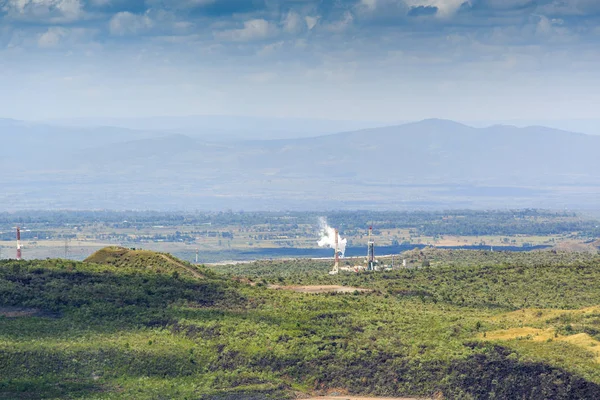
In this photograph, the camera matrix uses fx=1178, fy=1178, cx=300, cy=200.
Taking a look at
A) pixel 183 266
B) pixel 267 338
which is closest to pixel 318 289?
pixel 183 266

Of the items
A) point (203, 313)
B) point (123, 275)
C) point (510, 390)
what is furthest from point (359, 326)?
point (123, 275)

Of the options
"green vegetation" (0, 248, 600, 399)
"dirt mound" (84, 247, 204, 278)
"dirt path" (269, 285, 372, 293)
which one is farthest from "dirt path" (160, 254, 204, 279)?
"dirt path" (269, 285, 372, 293)

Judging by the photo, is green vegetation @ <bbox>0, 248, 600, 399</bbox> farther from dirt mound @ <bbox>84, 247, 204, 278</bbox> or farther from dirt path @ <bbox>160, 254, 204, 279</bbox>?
dirt mound @ <bbox>84, 247, 204, 278</bbox>

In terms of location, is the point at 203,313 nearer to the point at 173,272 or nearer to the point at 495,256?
the point at 173,272

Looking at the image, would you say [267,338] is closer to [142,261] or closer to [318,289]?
[318,289]

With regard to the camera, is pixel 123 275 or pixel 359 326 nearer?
pixel 359 326

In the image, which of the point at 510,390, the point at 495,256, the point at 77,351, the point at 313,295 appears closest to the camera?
the point at 510,390
